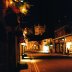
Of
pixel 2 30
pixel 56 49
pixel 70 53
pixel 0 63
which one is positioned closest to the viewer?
pixel 2 30

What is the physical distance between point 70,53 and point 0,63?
181ft

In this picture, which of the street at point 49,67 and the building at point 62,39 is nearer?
the street at point 49,67

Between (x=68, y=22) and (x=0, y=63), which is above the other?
(x=68, y=22)

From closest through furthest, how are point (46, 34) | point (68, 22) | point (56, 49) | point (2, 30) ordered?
1. point (2, 30)
2. point (68, 22)
3. point (56, 49)
4. point (46, 34)

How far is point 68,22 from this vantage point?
72.2m

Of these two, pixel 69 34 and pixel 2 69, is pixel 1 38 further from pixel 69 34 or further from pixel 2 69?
pixel 69 34

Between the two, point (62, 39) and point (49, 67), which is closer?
point (49, 67)

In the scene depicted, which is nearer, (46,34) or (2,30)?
(2,30)

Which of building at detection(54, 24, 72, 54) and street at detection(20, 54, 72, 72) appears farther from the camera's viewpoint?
building at detection(54, 24, 72, 54)

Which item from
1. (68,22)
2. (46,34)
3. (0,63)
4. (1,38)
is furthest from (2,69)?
(46,34)

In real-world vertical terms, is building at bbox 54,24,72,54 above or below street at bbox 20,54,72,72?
above

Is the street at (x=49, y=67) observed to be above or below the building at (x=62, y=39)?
below

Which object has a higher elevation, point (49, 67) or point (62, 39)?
point (62, 39)

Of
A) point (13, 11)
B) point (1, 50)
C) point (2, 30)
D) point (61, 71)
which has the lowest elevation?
point (61, 71)
